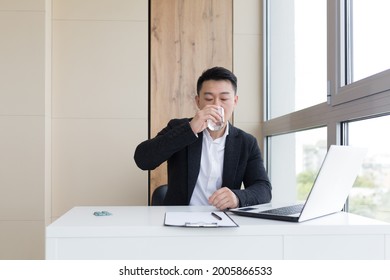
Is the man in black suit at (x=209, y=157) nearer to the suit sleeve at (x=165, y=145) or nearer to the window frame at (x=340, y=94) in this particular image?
the suit sleeve at (x=165, y=145)

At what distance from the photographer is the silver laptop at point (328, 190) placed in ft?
4.88

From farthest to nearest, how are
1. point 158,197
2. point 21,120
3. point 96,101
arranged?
point 96,101 → point 21,120 → point 158,197

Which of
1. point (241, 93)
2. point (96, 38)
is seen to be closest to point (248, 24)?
point (241, 93)

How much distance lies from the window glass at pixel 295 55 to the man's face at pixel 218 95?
0.55m

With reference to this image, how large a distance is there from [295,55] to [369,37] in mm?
1108

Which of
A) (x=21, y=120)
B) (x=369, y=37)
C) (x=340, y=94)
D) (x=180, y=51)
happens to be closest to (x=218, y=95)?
(x=340, y=94)

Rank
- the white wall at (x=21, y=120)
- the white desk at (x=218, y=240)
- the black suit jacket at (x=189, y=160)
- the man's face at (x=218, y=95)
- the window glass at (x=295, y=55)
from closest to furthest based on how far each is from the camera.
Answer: the white desk at (x=218, y=240)
the black suit jacket at (x=189, y=160)
the man's face at (x=218, y=95)
the window glass at (x=295, y=55)
the white wall at (x=21, y=120)

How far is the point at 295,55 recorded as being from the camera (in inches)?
126

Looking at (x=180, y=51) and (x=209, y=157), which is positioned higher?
(x=180, y=51)

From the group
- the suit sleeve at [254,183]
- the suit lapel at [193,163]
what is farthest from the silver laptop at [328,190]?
the suit lapel at [193,163]

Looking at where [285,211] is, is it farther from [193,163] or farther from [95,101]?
[95,101]

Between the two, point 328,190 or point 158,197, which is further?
point 158,197

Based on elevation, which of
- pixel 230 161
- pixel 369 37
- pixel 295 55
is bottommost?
pixel 230 161
